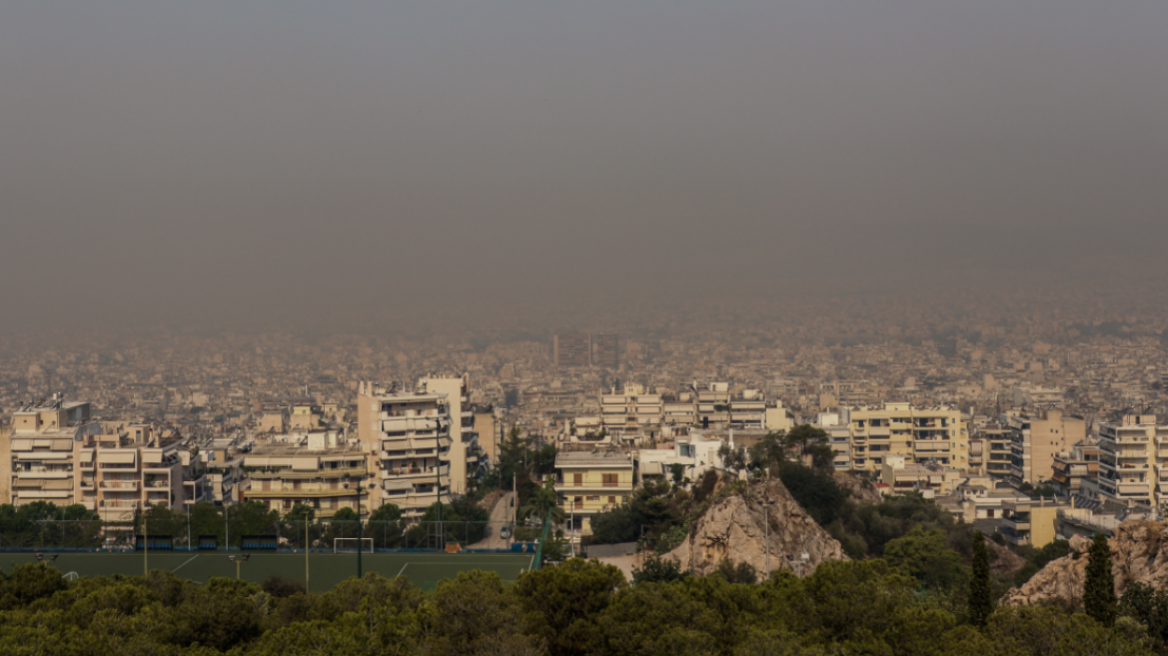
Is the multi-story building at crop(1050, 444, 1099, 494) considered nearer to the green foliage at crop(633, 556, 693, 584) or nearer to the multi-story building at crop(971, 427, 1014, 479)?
the multi-story building at crop(971, 427, 1014, 479)

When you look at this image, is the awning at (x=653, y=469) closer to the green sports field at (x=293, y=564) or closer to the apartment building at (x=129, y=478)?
the green sports field at (x=293, y=564)

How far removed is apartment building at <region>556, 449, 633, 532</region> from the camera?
35250 mm

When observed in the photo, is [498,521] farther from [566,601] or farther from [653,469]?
[566,601]

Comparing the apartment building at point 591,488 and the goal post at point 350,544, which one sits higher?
the apartment building at point 591,488

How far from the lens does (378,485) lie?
129ft

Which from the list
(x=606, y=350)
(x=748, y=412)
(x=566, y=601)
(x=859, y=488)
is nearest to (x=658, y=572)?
(x=566, y=601)

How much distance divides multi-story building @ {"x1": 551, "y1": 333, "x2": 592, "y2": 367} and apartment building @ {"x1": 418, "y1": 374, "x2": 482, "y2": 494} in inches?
4267

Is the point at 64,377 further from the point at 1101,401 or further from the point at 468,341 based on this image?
the point at 1101,401

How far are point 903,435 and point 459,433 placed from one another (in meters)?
22.5

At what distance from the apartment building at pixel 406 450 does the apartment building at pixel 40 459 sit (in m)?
10.5

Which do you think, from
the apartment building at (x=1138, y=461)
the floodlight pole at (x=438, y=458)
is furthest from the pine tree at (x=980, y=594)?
the apartment building at (x=1138, y=461)

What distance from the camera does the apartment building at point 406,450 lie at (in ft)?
130

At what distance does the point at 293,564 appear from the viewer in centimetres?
3081

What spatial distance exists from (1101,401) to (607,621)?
112m
